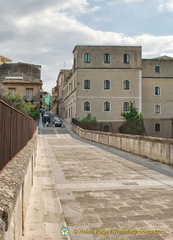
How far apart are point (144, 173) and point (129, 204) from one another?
4.12m

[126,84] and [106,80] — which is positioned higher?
→ [106,80]

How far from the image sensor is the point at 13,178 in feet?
11.9

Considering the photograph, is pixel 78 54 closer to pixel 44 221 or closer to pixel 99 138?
pixel 99 138

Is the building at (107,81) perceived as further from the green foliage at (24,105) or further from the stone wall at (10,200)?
the stone wall at (10,200)

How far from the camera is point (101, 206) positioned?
6.02 metres

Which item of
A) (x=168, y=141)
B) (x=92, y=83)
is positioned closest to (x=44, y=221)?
(x=168, y=141)

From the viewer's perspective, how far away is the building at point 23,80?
6456cm

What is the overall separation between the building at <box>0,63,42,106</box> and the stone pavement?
186 feet

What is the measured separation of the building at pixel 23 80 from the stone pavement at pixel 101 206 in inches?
2238

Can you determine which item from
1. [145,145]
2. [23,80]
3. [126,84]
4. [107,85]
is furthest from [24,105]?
[145,145]

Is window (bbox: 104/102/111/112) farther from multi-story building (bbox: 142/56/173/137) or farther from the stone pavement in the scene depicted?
the stone pavement

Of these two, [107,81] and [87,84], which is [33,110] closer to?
[87,84]

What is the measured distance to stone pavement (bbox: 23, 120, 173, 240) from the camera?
4652mm

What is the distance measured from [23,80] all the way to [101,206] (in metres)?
64.1
